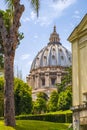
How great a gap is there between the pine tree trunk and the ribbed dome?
157m

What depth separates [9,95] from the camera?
81.6ft

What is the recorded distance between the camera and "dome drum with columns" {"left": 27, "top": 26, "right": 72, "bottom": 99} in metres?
176

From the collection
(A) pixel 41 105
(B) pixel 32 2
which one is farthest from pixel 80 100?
(A) pixel 41 105

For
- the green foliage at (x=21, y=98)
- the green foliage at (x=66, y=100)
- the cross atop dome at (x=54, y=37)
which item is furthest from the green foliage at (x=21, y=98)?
the cross atop dome at (x=54, y=37)

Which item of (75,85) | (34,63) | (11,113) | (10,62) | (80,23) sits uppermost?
(34,63)

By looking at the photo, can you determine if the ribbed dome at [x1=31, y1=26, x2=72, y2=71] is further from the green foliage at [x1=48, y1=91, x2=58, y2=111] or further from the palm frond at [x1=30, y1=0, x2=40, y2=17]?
the palm frond at [x1=30, y1=0, x2=40, y2=17]

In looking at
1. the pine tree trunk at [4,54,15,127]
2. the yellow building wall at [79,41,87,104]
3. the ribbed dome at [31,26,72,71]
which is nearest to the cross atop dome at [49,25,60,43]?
the ribbed dome at [31,26,72,71]

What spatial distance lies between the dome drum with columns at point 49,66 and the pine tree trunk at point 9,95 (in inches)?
5687

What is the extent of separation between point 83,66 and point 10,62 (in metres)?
6.12

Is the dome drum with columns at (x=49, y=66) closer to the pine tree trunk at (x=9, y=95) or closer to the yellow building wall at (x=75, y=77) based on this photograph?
the pine tree trunk at (x=9, y=95)

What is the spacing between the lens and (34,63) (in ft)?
619

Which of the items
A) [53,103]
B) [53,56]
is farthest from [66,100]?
[53,56]

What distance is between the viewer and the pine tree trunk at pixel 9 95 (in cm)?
2473

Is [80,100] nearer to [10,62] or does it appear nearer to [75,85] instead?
[75,85]
